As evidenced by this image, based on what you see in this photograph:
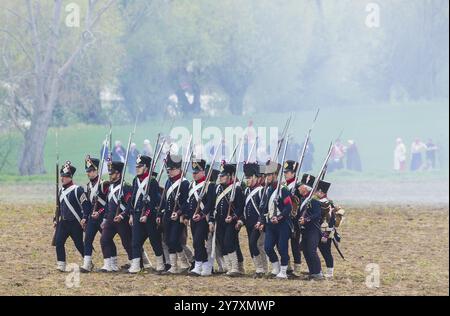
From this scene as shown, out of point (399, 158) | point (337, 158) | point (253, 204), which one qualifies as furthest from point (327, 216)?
point (399, 158)

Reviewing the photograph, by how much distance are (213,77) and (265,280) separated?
20511 mm

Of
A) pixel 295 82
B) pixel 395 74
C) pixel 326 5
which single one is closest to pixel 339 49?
pixel 326 5

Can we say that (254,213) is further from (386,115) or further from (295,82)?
(386,115)

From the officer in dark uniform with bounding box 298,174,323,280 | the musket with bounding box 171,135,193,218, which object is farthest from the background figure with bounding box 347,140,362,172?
the officer in dark uniform with bounding box 298,174,323,280

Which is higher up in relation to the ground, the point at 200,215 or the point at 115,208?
the point at 115,208

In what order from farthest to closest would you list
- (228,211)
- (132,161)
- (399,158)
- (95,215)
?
(399,158) → (132,161) → (228,211) → (95,215)

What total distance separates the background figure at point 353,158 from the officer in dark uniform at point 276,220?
81.7 ft

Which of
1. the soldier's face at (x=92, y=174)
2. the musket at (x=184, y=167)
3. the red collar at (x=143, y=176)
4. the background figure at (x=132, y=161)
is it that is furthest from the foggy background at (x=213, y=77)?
the red collar at (x=143, y=176)

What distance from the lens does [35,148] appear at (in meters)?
30.8

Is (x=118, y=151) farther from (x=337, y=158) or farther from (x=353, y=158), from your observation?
(x=353, y=158)

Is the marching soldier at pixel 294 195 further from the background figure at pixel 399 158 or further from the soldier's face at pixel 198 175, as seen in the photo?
the background figure at pixel 399 158

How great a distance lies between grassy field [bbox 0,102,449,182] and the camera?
2842 cm

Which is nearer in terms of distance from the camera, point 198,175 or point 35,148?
point 198,175

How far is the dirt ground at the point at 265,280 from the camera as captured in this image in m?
18.2
